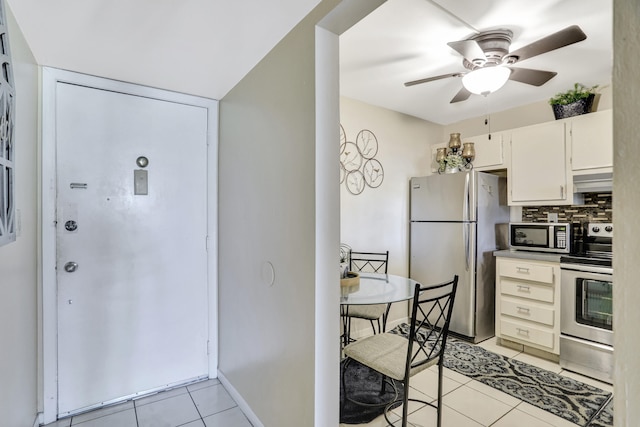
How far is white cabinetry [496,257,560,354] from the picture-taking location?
279cm

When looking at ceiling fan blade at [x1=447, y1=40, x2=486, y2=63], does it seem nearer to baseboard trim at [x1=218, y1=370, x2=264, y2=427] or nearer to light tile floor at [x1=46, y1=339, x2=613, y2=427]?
light tile floor at [x1=46, y1=339, x2=613, y2=427]

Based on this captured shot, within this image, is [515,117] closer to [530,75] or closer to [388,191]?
[530,75]

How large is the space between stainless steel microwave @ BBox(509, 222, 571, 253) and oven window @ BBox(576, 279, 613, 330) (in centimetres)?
39

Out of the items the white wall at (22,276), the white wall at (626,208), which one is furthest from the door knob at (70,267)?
the white wall at (626,208)

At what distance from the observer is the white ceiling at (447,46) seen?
1.84 metres

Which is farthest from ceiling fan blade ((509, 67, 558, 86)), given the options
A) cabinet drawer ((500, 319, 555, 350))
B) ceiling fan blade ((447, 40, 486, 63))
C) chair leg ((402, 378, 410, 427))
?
chair leg ((402, 378, 410, 427))

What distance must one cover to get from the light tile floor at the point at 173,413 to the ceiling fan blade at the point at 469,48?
257cm

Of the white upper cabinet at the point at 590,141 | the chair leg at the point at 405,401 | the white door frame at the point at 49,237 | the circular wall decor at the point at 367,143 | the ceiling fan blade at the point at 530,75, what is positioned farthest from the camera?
the circular wall decor at the point at 367,143

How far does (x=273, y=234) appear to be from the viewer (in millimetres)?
1729

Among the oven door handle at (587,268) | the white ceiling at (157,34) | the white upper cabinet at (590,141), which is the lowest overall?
the oven door handle at (587,268)

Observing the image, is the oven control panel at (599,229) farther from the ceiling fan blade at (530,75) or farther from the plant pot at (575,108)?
the ceiling fan blade at (530,75)

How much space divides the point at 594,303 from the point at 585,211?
37.5 inches

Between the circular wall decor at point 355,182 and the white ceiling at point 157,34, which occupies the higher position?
the white ceiling at point 157,34

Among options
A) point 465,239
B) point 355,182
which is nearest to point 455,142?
point 465,239
